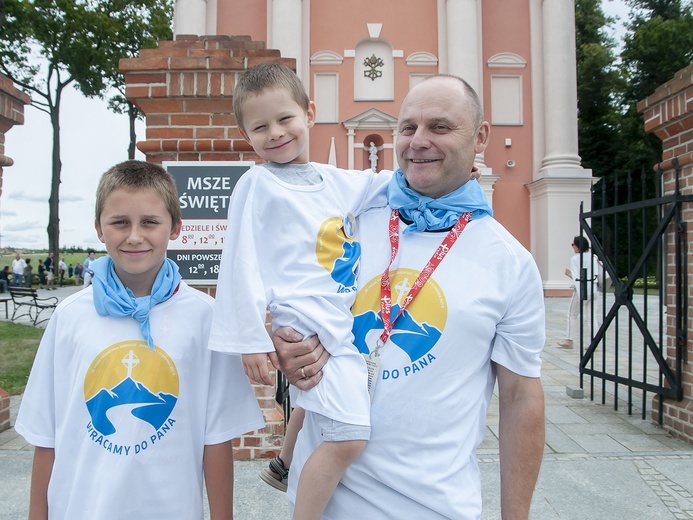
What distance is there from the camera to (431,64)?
2291cm

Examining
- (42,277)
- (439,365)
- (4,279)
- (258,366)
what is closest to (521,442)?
(439,365)

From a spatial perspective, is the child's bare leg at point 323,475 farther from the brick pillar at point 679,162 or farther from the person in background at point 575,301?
the person in background at point 575,301

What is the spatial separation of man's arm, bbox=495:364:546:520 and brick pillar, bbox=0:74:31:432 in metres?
4.51

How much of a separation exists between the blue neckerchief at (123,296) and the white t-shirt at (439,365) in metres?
0.63

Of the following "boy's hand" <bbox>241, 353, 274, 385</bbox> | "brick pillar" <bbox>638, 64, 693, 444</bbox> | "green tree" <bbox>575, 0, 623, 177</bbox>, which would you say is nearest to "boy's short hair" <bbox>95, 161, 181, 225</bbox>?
"boy's hand" <bbox>241, 353, 274, 385</bbox>

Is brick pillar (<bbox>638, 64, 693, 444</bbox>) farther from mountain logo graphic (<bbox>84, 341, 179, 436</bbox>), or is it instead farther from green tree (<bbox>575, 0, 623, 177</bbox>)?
green tree (<bbox>575, 0, 623, 177</bbox>)

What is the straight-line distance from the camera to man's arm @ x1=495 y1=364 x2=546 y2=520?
169 cm

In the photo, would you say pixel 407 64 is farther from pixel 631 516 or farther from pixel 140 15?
pixel 631 516

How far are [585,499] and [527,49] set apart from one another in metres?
22.4

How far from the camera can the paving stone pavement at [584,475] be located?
3.38 m

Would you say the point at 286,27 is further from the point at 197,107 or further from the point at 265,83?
the point at 265,83

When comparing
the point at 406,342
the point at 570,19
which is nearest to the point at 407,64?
the point at 570,19

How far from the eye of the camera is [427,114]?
174 cm

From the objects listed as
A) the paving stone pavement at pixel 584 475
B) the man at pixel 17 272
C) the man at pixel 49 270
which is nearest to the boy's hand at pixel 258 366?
the paving stone pavement at pixel 584 475
